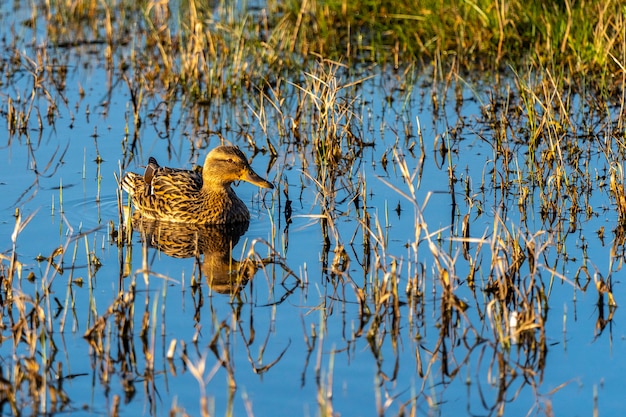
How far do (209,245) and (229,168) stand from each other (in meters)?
0.86

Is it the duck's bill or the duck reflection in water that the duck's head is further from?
the duck reflection in water

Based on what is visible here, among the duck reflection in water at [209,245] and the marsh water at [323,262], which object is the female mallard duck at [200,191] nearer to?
the duck reflection in water at [209,245]

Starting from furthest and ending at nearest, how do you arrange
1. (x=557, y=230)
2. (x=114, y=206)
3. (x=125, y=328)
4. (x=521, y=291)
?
(x=114, y=206) → (x=557, y=230) → (x=521, y=291) → (x=125, y=328)

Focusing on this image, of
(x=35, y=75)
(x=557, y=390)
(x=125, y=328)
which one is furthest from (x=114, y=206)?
(x=557, y=390)

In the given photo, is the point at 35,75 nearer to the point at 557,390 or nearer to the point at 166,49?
the point at 166,49

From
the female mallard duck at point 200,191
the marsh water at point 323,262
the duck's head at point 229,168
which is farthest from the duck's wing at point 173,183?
the marsh water at point 323,262

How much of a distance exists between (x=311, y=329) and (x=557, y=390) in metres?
1.42

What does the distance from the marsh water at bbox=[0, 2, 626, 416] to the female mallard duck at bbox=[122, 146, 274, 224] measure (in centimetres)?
20

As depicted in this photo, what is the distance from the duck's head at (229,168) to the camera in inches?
351

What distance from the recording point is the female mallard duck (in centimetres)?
890

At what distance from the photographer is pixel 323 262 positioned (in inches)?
293

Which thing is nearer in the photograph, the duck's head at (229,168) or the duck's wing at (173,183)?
the duck's head at (229,168)

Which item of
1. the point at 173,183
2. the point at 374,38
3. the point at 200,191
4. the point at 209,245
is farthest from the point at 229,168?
the point at 374,38

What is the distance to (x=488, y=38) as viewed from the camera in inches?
498
